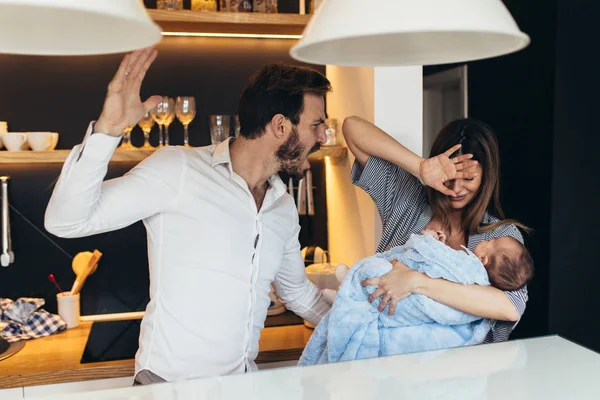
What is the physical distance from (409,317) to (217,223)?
0.61 meters

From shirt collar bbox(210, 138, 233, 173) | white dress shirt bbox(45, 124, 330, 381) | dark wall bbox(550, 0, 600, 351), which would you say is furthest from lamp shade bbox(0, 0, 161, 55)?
dark wall bbox(550, 0, 600, 351)

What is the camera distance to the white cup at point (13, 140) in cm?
247

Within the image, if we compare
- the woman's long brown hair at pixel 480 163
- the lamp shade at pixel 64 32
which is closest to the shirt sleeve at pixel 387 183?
the woman's long brown hair at pixel 480 163

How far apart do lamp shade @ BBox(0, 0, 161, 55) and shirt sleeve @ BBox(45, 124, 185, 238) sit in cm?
52

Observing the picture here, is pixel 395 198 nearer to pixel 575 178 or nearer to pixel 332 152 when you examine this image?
pixel 332 152

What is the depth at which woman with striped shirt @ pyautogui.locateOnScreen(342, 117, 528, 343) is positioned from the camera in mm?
1610

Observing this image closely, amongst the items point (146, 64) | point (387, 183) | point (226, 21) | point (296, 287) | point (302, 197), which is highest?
point (226, 21)

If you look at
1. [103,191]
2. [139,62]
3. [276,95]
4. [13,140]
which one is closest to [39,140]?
[13,140]

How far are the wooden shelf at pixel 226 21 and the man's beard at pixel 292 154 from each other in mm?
752

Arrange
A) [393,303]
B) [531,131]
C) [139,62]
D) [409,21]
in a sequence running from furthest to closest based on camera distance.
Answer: [531,131] → [393,303] → [139,62] → [409,21]

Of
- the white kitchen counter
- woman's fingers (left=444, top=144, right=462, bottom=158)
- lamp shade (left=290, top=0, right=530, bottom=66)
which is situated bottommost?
the white kitchen counter

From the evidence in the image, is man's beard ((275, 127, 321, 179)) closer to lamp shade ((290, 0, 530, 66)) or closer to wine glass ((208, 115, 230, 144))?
wine glass ((208, 115, 230, 144))

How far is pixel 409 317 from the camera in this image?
162cm

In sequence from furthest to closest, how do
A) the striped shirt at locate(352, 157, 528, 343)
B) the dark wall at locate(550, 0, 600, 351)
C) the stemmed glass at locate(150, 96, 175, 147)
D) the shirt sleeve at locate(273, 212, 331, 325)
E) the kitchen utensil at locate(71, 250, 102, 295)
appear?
the dark wall at locate(550, 0, 600, 351) < the kitchen utensil at locate(71, 250, 102, 295) < the stemmed glass at locate(150, 96, 175, 147) < the shirt sleeve at locate(273, 212, 331, 325) < the striped shirt at locate(352, 157, 528, 343)
